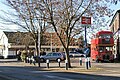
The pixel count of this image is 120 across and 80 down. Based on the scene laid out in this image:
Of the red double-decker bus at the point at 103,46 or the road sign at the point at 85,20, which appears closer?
the road sign at the point at 85,20

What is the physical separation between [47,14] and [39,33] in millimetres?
14569

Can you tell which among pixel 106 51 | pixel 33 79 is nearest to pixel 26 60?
pixel 106 51

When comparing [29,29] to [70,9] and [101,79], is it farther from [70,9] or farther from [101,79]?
[101,79]

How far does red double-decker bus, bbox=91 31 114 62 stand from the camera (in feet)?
157

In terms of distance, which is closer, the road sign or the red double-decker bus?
the road sign

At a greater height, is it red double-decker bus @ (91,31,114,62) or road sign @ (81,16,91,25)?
road sign @ (81,16,91,25)

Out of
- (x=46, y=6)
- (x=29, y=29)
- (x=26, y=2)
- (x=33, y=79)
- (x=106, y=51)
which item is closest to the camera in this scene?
(x=33, y=79)

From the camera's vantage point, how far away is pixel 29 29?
52.7m

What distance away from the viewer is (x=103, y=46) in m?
48.7

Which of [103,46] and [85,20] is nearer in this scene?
[85,20]

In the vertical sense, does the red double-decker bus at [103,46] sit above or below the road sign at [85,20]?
below

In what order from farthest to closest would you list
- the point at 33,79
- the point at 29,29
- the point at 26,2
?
the point at 29,29 → the point at 26,2 → the point at 33,79

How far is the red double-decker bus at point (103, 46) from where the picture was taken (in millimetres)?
47750

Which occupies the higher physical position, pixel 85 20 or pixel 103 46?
pixel 85 20
